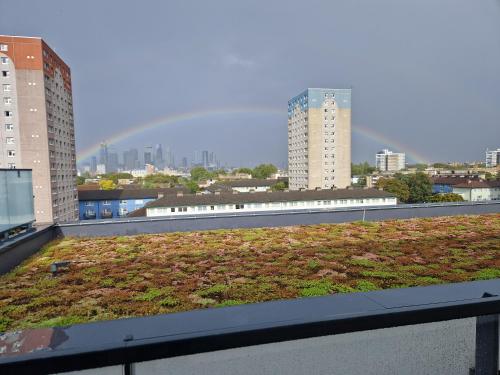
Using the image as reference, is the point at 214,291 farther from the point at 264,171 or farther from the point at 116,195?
the point at 264,171

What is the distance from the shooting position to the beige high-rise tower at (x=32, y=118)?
40.1 m

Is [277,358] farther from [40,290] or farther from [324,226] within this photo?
[324,226]

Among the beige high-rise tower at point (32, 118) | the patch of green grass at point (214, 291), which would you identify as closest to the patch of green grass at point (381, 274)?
the patch of green grass at point (214, 291)

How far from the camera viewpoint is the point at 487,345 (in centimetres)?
150

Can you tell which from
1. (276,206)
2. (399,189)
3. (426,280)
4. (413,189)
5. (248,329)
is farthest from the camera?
(413,189)

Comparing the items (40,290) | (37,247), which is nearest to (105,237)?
(37,247)

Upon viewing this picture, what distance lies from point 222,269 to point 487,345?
2273 mm

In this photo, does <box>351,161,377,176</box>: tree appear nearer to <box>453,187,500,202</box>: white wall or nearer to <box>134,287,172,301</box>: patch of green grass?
<box>453,187,500,202</box>: white wall

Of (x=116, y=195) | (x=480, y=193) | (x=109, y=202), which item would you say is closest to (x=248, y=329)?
(x=480, y=193)

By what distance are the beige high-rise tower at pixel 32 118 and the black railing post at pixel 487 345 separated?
45448mm

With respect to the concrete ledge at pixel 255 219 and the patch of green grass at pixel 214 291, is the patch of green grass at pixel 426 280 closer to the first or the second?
the patch of green grass at pixel 214 291

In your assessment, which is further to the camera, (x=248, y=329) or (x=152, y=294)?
(x=152, y=294)

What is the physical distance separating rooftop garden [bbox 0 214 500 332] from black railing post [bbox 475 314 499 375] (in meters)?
1.17

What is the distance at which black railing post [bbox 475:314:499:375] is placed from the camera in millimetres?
1474
